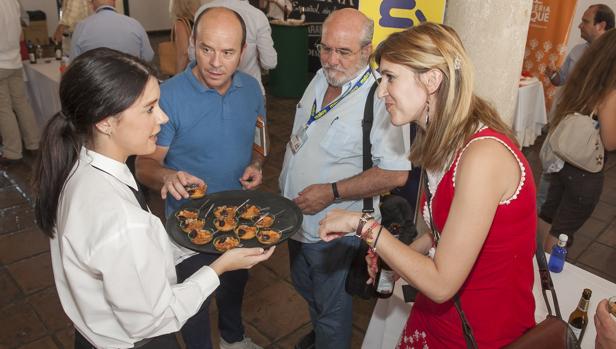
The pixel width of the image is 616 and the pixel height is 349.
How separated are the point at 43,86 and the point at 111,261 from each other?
546cm

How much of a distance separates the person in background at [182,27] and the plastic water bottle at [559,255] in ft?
11.6

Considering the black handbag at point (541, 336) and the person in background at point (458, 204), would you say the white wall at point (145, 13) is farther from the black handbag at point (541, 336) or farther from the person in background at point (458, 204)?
the black handbag at point (541, 336)

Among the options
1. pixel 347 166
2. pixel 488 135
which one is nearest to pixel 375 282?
pixel 347 166

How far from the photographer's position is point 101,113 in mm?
1532

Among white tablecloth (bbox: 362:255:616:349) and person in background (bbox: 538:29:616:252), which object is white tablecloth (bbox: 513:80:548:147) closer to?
person in background (bbox: 538:29:616:252)

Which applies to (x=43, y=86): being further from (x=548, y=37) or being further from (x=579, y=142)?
(x=548, y=37)

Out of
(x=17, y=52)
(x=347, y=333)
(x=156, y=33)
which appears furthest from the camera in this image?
(x=156, y=33)

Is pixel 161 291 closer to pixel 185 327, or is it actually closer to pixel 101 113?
pixel 101 113

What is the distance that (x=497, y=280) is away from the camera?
1.62 metres

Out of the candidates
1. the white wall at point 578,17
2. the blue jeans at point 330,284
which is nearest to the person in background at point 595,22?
the white wall at point 578,17

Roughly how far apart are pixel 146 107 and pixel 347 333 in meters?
1.72

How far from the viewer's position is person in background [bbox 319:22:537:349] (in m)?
1.43

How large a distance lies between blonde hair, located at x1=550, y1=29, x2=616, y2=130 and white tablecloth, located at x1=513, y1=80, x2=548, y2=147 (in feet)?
11.3

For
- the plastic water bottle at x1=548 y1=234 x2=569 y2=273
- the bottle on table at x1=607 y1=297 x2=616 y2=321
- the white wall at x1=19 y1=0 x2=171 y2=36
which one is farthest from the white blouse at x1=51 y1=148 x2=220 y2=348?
the white wall at x1=19 y1=0 x2=171 y2=36
